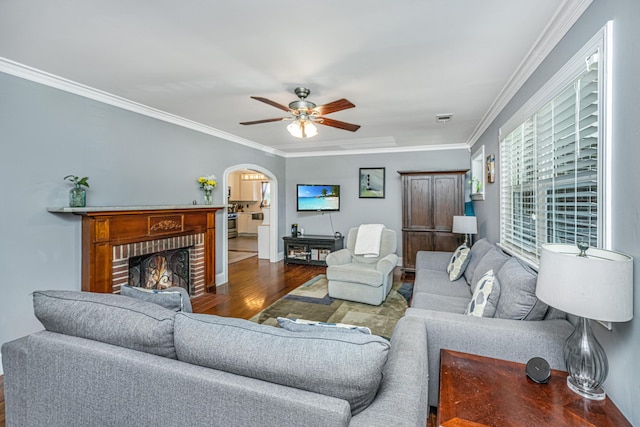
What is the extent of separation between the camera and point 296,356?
1.01 meters

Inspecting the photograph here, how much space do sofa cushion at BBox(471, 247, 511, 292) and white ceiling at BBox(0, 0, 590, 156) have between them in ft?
5.01

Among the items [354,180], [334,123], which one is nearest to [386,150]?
[354,180]

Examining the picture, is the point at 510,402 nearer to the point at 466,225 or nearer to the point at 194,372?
the point at 194,372

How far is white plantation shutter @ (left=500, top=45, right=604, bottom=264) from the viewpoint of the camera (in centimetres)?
146

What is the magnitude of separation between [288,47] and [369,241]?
3113 mm

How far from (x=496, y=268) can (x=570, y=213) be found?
892 millimetres

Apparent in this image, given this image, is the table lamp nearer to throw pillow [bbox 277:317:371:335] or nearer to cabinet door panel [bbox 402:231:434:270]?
cabinet door panel [bbox 402:231:434:270]

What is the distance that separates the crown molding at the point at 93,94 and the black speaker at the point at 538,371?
4.00 meters

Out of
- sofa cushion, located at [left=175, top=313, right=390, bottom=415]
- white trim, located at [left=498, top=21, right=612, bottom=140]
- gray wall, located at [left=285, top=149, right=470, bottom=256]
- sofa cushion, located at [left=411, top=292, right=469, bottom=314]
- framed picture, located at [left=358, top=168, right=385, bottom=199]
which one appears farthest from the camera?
framed picture, located at [left=358, top=168, right=385, bottom=199]

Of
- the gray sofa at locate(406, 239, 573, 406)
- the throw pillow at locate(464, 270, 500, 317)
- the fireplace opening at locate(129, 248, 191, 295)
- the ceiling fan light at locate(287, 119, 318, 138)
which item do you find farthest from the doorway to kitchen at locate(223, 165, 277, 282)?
the gray sofa at locate(406, 239, 573, 406)

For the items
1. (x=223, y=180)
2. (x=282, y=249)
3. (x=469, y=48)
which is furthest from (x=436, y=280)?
(x=282, y=249)

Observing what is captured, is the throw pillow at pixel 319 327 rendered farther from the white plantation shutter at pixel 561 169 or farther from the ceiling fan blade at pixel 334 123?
the ceiling fan blade at pixel 334 123

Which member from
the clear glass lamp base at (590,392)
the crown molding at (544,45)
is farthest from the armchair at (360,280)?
the clear glass lamp base at (590,392)

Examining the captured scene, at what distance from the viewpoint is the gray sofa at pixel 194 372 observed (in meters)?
0.97
